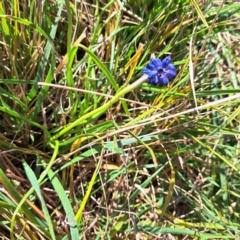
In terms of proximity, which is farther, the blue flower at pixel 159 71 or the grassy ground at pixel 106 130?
the grassy ground at pixel 106 130

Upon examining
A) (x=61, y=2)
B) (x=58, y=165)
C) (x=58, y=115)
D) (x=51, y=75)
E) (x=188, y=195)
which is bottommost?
(x=188, y=195)

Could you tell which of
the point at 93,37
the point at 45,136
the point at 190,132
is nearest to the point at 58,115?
the point at 45,136

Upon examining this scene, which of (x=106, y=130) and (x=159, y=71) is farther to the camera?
(x=106, y=130)

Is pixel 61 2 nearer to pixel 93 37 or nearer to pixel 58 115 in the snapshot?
pixel 93 37

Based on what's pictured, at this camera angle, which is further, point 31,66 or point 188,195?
point 188,195

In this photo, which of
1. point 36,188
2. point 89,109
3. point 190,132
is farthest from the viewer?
point 190,132

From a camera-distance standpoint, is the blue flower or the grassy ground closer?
the blue flower

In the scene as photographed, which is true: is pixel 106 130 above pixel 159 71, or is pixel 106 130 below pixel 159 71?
below

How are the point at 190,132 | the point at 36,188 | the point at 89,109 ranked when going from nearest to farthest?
the point at 36,188 < the point at 89,109 < the point at 190,132
